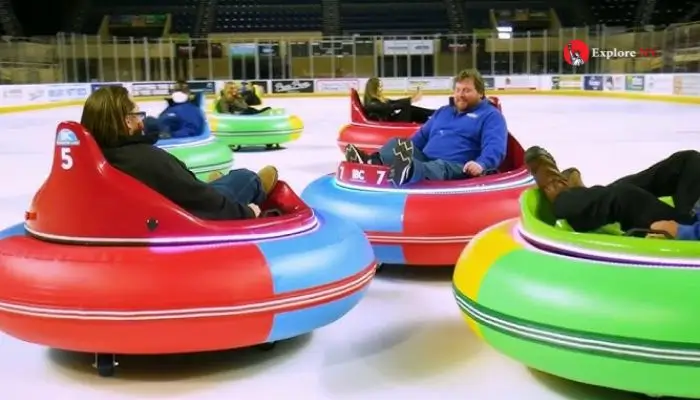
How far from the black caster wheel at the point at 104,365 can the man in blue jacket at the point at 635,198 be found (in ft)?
5.17

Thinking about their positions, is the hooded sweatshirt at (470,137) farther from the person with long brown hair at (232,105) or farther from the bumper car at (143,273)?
the person with long brown hair at (232,105)

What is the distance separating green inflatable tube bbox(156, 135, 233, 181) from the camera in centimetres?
721

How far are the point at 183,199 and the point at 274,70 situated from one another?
23.0 m

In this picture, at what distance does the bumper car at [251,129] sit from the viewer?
34.7 feet

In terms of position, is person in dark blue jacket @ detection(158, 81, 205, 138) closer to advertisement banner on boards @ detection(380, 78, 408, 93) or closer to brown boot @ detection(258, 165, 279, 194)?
brown boot @ detection(258, 165, 279, 194)

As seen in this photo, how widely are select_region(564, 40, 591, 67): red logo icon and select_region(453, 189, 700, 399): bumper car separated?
2216cm

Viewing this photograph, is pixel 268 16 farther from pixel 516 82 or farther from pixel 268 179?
pixel 268 179

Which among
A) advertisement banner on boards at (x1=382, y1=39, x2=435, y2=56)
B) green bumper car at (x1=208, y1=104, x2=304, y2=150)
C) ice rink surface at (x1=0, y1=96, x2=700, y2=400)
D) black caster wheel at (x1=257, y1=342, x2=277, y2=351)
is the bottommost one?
ice rink surface at (x1=0, y1=96, x2=700, y2=400)

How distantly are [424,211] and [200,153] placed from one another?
3.69 meters

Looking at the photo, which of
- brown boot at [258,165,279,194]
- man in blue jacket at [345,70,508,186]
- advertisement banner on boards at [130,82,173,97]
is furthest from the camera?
advertisement banner on boards at [130,82,173,97]

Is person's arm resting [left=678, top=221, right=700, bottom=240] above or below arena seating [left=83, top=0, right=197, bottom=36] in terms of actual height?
below

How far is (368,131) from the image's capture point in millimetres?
8461

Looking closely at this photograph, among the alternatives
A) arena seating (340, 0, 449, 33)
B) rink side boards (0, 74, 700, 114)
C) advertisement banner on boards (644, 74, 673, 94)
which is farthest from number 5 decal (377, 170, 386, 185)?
arena seating (340, 0, 449, 33)

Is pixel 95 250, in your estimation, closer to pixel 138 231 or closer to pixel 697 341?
pixel 138 231
